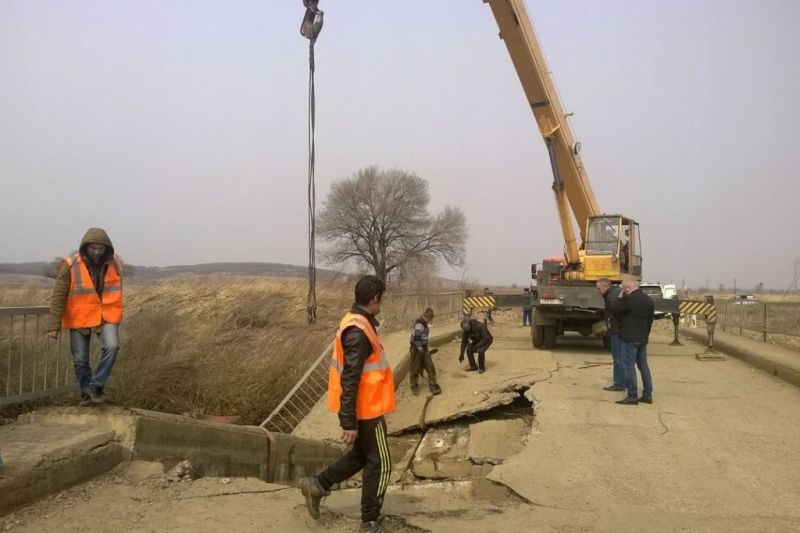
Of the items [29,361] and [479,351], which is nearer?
[29,361]

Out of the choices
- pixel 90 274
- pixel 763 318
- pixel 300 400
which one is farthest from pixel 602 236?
pixel 90 274

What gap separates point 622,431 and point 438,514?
331 centimetres

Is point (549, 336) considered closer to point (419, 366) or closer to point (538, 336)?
point (538, 336)

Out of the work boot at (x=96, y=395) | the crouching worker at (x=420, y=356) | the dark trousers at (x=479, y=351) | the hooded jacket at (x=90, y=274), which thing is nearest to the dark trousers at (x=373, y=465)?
the work boot at (x=96, y=395)

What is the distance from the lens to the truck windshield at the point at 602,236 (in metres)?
15.3

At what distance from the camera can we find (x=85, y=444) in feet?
14.8

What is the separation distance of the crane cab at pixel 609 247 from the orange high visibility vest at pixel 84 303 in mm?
11950

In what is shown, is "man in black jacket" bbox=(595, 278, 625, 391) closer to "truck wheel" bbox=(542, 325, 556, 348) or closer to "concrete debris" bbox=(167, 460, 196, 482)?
"truck wheel" bbox=(542, 325, 556, 348)

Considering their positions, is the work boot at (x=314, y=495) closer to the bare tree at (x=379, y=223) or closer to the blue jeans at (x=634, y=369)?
the blue jeans at (x=634, y=369)

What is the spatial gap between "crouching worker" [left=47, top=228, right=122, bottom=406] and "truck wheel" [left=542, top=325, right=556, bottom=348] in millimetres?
10823

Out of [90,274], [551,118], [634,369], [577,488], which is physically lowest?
[577,488]

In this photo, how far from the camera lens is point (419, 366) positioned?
1003 cm

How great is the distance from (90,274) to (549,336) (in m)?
11.2

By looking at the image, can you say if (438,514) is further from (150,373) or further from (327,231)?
(327,231)
